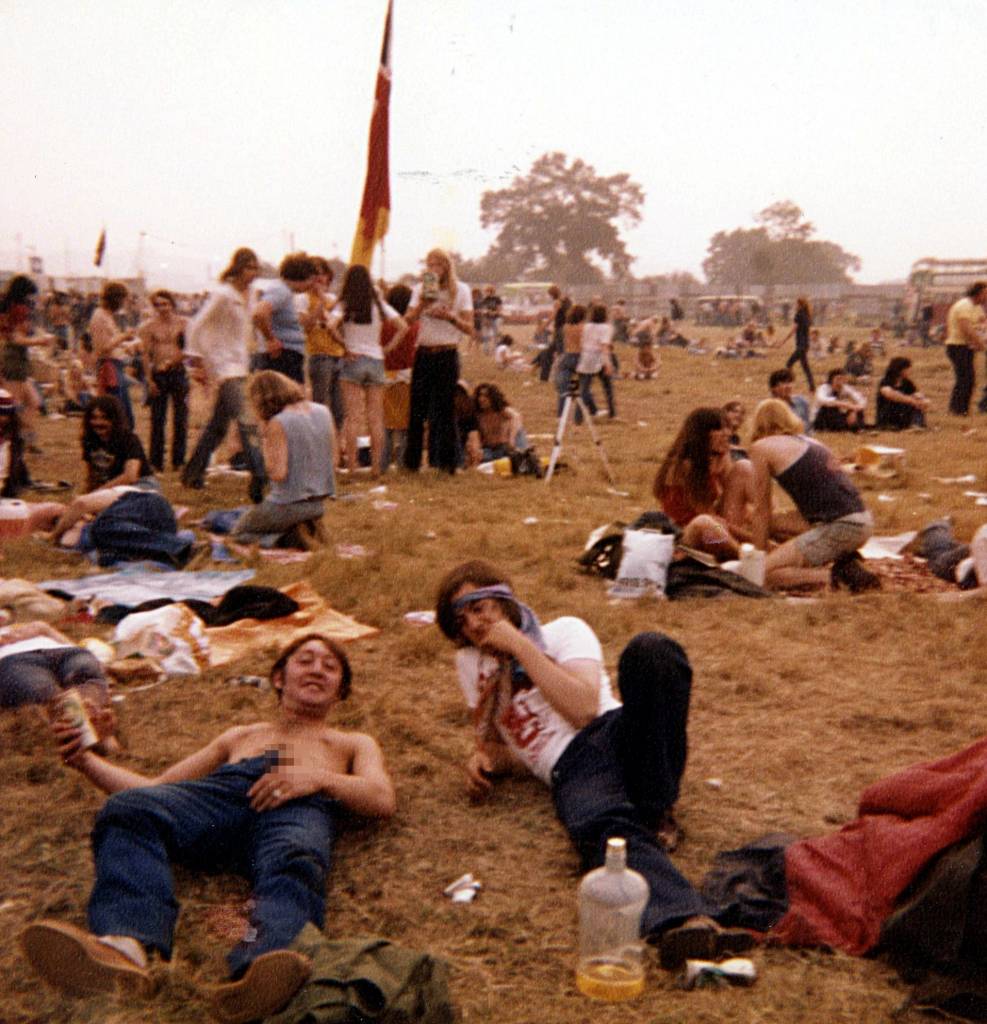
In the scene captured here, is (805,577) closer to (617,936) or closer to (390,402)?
(617,936)

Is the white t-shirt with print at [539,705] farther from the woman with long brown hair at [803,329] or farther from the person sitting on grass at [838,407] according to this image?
the woman with long brown hair at [803,329]

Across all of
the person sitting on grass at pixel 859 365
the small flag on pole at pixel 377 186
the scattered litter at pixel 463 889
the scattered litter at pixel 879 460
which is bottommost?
the scattered litter at pixel 463 889

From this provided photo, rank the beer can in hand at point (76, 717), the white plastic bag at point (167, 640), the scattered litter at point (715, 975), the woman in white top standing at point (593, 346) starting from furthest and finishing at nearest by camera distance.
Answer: the woman in white top standing at point (593, 346) < the white plastic bag at point (167, 640) < the beer can in hand at point (76, 717) < the scattered litter at point (715, 975)

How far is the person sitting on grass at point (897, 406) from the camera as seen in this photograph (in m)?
13.6

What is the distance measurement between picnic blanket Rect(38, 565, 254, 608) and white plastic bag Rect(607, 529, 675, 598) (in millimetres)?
2035

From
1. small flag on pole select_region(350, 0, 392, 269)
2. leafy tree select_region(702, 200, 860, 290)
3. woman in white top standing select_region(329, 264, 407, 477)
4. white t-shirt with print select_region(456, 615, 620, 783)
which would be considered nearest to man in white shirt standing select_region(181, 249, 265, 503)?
woman in white top standing select_region(329, 264, 407, 477)

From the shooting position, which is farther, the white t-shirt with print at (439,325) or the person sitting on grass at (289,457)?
the white t-shirt with print at (439,325)

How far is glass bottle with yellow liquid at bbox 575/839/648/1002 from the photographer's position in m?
2.80

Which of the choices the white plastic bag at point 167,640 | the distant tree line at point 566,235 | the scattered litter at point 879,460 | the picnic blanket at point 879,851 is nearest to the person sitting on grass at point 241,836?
the picnic blanket at point 879,851

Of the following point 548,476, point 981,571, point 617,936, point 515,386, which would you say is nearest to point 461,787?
point 617,936

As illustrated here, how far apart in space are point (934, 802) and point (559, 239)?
6306cm

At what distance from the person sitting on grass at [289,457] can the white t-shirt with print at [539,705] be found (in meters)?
3.56

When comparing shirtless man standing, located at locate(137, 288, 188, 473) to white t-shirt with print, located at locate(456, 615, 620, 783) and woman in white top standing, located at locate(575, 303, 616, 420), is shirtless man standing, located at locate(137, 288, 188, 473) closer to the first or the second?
woman in white top standing, located at locate(575, 303, 616, 420)

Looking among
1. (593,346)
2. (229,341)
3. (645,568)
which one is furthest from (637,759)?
(593,346)
